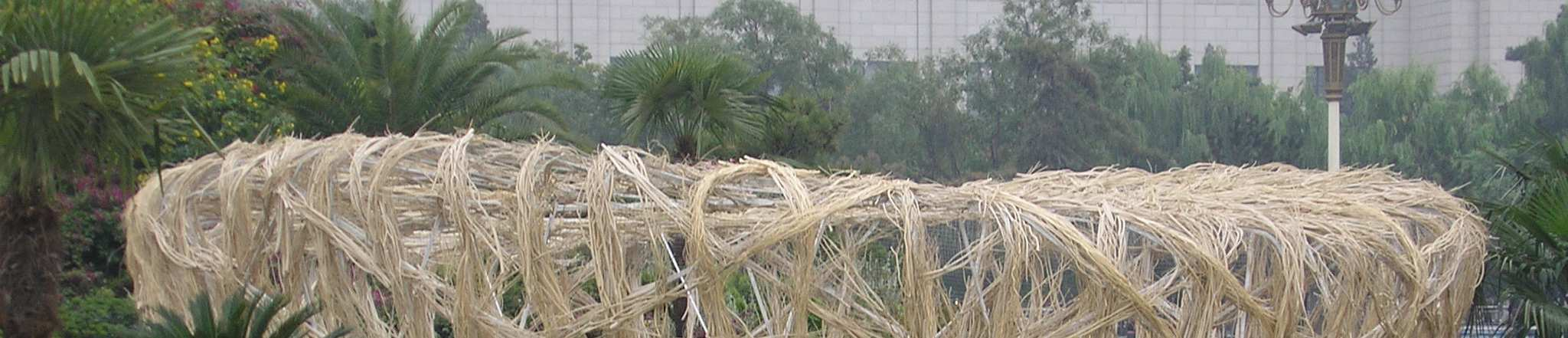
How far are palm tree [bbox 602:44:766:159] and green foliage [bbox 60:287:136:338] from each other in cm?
376

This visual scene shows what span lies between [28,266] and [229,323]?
5.67ft

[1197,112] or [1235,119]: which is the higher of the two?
[1197,112]

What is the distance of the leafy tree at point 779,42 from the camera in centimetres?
3784

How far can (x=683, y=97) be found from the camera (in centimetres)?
1316

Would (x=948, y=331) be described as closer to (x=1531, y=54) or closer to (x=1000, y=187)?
(x=1000, y=187)

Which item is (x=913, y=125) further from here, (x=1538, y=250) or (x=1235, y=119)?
(x=1538, y=250)

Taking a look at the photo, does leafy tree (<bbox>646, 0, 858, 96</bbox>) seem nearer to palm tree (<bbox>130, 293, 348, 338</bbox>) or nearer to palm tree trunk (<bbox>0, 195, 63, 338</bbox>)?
palm tree trunk (<bbox>0, 195, 63, 338</bbox>)

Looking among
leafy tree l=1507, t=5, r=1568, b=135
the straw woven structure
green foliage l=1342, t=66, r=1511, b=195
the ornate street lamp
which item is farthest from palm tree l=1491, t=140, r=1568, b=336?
leafy tree l=1507, t=5, r=1568, b=135

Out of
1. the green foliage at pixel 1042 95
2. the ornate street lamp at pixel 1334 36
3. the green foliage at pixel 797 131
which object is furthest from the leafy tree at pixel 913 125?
the ornate street lamp at pixel 1334 36

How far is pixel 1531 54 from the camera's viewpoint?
42531 mm

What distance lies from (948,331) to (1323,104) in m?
36.1

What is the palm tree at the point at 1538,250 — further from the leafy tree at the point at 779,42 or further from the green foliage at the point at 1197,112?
the green foliage at the point at 1197,112

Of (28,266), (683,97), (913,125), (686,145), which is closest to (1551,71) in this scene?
(913,125)

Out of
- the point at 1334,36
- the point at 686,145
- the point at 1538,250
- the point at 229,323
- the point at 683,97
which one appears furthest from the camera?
the point at 1334,36
